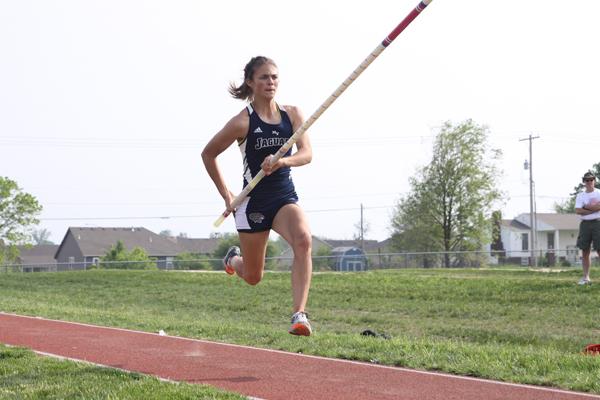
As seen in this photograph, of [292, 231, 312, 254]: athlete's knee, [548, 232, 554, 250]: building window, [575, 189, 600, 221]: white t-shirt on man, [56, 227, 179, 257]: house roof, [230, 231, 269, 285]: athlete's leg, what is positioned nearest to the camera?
[292, 231, 312, 254]: athlete's knee

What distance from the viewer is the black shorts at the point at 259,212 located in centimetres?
696

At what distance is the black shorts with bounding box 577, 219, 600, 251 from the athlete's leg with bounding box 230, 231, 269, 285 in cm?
857

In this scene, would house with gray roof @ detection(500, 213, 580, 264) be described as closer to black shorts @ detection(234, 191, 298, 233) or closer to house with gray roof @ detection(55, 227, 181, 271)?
house with gray roof @ detection(55, 227, 181, 271)

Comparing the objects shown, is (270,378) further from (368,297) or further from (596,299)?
(368,297)

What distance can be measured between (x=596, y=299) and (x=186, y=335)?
6.94 meters

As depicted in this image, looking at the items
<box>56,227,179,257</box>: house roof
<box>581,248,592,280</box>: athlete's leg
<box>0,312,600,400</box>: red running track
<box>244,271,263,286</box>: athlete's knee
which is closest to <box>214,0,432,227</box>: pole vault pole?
<box>244,271,263,286</box>: athlete's knee

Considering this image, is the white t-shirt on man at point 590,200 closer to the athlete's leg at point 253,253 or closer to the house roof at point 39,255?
the athlete's leg at point 253,253

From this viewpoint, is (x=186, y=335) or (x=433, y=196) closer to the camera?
(x=186, y=335)

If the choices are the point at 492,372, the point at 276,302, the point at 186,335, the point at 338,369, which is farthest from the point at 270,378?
the point at 276,302

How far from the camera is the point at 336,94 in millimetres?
6449

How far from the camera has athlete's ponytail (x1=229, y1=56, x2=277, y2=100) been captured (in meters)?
7.03

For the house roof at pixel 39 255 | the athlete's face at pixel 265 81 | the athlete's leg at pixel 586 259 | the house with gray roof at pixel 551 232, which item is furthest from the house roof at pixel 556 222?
the athlete's face at pixel 265 81

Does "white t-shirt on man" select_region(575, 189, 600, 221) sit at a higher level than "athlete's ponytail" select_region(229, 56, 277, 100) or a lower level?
lower

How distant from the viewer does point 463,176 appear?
52.3 metres
